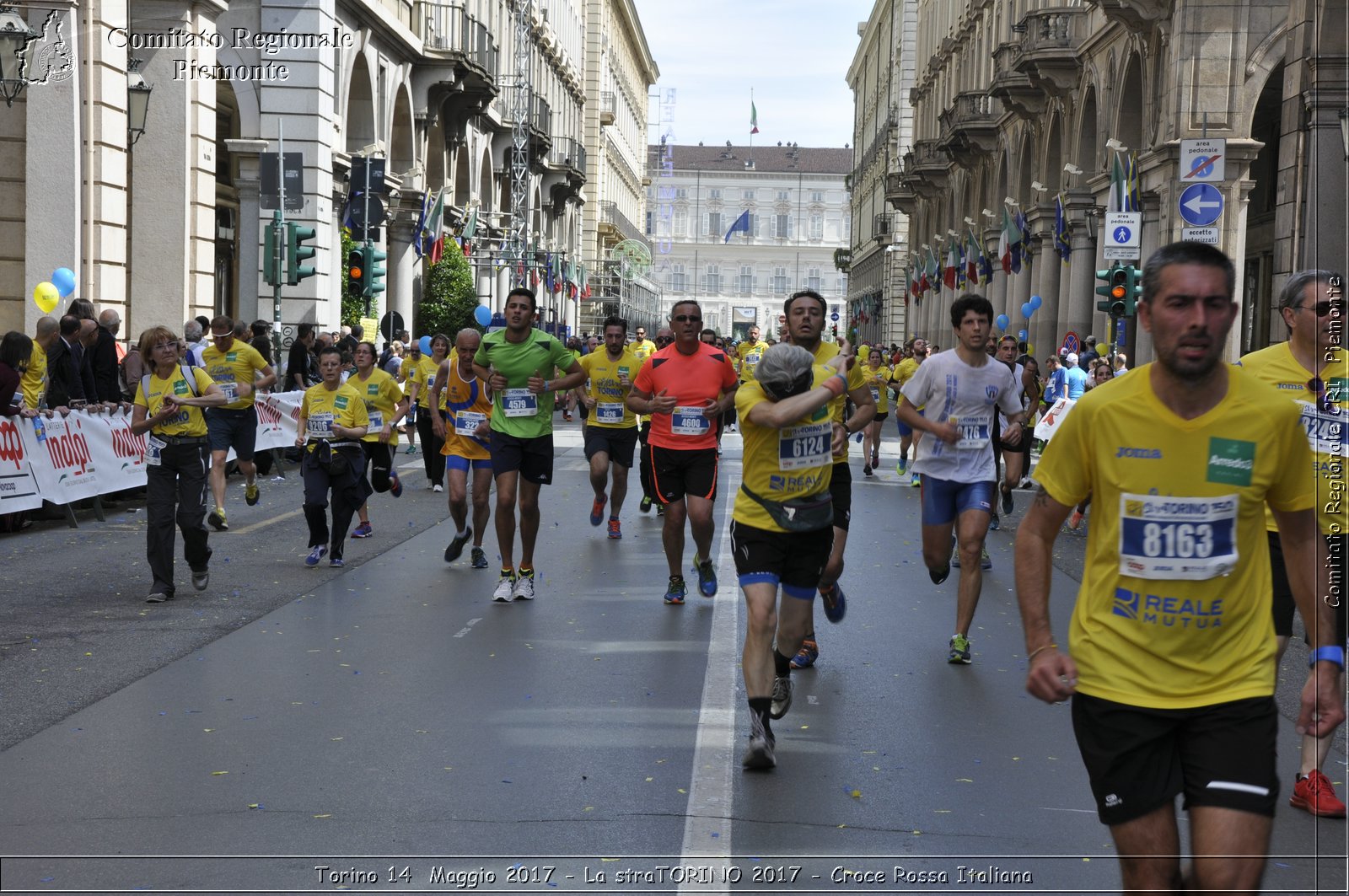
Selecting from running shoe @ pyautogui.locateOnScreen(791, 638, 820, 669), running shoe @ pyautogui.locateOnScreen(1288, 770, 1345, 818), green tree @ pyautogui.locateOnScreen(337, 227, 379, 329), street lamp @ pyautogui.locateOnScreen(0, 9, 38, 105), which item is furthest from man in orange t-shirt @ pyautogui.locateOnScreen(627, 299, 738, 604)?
green tree @ pyautogui.locateOnScreen(337, 227, 379, 329)

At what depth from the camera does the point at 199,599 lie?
10.4 metres

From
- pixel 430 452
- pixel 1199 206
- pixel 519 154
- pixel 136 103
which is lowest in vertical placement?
pixel 430 452

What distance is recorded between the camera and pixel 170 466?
10.5 m

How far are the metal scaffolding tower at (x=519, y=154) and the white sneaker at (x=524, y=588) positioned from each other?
36.8m

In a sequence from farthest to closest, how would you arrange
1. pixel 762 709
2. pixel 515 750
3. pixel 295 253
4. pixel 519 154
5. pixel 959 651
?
1. pixel 519 154
2. pixel 295 253
3. pixel 959 651
4. pixel 515 750
5. pixel 762 709

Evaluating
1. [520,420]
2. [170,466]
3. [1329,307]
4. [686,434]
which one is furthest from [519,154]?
[1329,307]

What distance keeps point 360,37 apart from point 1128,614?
30.5 m

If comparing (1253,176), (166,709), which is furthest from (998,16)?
(166,709)

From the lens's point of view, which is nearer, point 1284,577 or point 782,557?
point 1284,577

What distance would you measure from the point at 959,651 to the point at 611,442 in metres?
6.64

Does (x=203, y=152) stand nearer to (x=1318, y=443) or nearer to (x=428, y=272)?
(x=428, y=272)

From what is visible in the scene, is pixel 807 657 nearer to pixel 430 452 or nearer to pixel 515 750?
pixel 515 750

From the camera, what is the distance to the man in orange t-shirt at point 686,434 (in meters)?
10.4

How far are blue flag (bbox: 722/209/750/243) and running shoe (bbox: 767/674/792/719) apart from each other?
136469 millimetres
